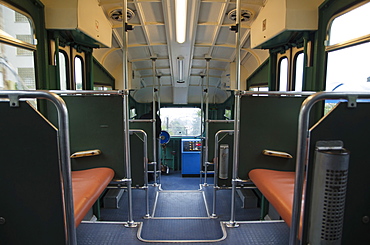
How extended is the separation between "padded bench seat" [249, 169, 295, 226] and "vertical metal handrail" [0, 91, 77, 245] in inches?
57.0

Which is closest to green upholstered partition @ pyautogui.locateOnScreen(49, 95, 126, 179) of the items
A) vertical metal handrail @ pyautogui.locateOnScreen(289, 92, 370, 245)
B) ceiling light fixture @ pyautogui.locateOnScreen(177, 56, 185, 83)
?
vertical metal handrail @ pyautogui.locateOnScreen(289, 92, 370, 245)

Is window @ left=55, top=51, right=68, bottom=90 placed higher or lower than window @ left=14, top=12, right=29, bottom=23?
lower

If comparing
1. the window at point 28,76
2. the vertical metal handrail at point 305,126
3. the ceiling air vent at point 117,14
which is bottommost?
the vertical metal handrail at point 305,126

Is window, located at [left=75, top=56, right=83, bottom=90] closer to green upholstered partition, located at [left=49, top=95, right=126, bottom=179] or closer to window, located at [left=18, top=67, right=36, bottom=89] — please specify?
window, located at [left=18, top=67, right=36, bottom=89]

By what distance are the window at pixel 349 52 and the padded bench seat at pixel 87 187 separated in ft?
9.47

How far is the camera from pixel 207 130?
14.9ft

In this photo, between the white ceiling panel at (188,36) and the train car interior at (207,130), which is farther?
the white ceiling panel at (188,36)

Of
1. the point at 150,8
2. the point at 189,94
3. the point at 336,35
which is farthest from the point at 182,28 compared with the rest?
the point at 189,94

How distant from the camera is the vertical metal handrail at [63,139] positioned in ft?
3.55

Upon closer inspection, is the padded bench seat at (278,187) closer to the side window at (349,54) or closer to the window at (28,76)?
the side window at (349,54)

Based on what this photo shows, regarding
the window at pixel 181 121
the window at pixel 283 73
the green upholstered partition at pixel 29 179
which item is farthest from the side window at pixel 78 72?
the window at pixel 181 121

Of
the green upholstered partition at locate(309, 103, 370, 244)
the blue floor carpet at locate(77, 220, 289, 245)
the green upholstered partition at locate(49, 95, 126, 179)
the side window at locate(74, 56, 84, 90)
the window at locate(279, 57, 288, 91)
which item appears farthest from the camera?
the window at locate(279, 57, 288, 91)

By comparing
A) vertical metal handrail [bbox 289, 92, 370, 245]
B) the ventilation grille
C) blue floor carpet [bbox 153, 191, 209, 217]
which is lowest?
blue floor carpet [bbox 153, 191, 209, 217]

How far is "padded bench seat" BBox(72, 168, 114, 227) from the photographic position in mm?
1580
